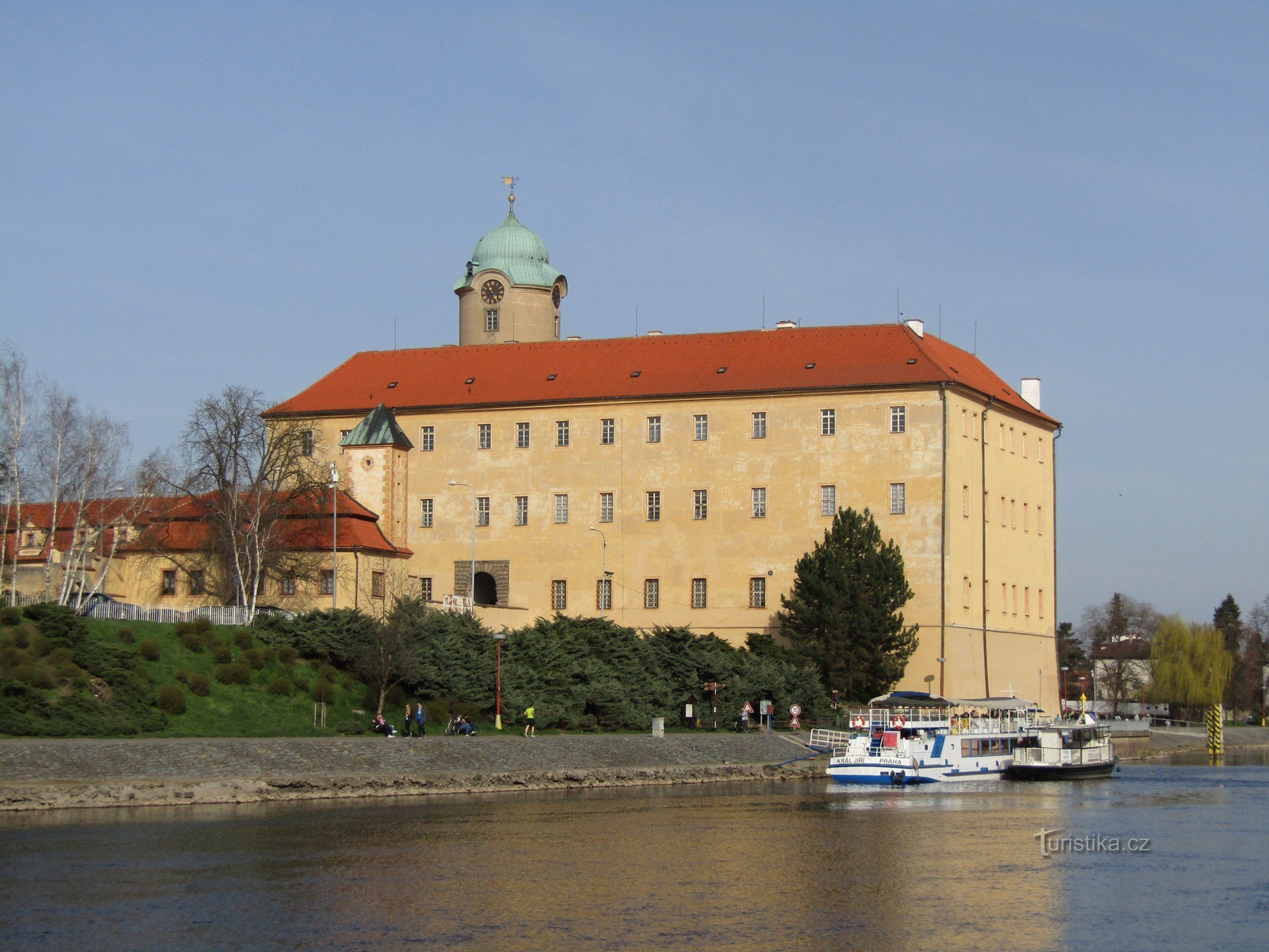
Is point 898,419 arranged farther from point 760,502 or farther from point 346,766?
point 346,766

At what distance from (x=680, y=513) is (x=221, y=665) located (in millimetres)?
29235

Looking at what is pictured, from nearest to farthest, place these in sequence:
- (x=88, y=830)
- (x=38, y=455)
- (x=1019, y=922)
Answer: (x=1019, y=922) < (x=88, y=830) < (x=38, y=455)

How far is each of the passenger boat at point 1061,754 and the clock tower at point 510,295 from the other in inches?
1521

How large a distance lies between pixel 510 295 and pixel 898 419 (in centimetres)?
2628

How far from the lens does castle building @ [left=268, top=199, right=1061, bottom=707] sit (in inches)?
3012

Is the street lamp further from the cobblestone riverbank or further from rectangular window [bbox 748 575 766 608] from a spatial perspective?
rectangular window [bbox 748 575 766 608]

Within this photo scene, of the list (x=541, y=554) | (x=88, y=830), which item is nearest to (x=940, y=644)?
(x=541, y=554)

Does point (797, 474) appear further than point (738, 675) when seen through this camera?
Yes

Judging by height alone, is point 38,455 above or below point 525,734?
above

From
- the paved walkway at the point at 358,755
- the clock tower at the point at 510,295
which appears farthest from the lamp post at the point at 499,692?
the clock tower at the point at 510,295

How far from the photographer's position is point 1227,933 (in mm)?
25078

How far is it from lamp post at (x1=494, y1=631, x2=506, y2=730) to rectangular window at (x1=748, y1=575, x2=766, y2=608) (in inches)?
787

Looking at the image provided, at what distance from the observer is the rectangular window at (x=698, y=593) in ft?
259

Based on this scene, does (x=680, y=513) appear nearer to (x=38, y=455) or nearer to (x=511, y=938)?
(x=38, y=455)
